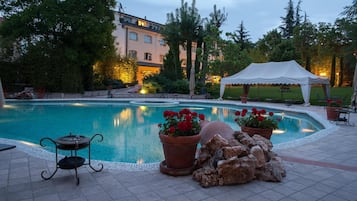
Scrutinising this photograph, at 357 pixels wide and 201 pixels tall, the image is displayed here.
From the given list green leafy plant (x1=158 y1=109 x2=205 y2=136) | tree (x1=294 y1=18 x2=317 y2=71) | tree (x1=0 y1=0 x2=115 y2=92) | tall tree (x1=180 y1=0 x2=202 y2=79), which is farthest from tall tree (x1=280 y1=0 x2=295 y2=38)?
green leafy plant (x1=158 y1=109 x2=205 y2=136)

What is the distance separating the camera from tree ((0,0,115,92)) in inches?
663

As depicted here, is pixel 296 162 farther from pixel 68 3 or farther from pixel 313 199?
pixel 68 3

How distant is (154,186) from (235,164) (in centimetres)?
113

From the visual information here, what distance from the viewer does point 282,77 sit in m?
15.2

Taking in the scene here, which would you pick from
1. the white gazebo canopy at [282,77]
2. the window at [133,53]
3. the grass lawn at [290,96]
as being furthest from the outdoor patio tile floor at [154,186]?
the window at [133,53]

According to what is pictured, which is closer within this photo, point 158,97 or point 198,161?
point 198,161

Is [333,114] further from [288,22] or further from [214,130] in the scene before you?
[288,22]

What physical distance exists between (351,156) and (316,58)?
105 feet

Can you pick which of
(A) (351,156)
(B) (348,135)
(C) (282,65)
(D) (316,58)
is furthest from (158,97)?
(D) (316,58)

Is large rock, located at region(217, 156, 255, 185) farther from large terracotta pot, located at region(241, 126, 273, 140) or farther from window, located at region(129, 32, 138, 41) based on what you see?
window, located at region(129, 32, 138, 41)

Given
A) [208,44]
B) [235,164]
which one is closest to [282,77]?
[208,44]

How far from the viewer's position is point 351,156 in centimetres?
477

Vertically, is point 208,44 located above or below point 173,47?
above

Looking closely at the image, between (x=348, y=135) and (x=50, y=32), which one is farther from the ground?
(x=50, y=32)
